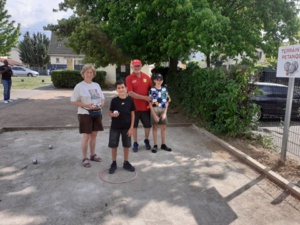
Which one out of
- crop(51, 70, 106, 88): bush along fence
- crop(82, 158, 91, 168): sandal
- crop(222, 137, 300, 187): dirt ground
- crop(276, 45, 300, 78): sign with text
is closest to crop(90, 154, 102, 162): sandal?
crop(82, 158, 91, 168): sandal

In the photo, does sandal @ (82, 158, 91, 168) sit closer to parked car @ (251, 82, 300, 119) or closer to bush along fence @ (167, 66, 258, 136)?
bush along fence @ (167, 66, 258, 136)

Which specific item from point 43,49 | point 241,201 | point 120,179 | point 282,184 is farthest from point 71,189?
point 43,49

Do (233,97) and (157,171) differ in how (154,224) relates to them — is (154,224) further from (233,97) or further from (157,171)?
(233,97)

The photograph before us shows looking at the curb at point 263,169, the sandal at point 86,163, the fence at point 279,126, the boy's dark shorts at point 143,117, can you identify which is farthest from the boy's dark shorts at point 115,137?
the fence at point 279,126

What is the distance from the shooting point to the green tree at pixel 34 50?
1943 inches

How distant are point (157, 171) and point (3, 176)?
2421 mm

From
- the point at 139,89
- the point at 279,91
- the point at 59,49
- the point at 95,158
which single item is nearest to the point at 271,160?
the point at 139,89

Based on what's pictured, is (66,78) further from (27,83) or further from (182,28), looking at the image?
(182,28)

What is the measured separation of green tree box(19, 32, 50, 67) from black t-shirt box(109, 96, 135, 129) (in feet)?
168

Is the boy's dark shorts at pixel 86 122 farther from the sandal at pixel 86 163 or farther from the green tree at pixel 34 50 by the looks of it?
Answer: the green tree at pixel 34 50

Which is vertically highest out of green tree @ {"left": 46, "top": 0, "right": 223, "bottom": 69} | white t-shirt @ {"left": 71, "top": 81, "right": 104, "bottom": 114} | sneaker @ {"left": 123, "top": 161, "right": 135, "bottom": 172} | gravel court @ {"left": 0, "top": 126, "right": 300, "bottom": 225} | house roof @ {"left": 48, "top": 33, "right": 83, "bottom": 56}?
house roof @ {"left": 48, "top": 33, "right": 83, "bottom": 56}

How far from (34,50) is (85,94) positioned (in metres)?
52.7

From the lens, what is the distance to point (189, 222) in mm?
2924

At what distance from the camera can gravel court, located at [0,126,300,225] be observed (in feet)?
9.86
